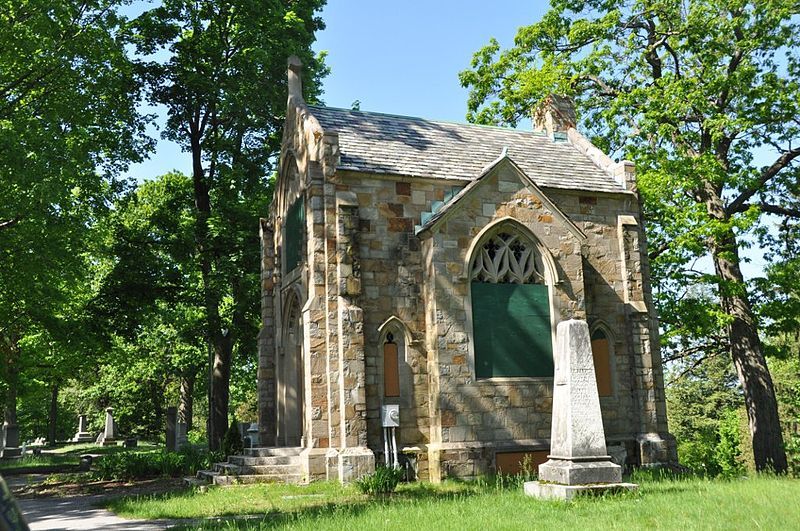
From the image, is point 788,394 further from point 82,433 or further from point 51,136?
point 82,433

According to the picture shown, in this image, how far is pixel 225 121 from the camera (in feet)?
83.7

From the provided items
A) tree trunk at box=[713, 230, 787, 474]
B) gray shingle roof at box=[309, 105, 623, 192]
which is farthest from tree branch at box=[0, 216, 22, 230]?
tree trunk at box=[713, 230, 787, 474]

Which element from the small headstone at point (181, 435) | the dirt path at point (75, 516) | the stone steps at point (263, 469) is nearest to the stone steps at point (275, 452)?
the stone steps at point (263, 469)

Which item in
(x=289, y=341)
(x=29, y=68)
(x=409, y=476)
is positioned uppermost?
(x=29, y=68)

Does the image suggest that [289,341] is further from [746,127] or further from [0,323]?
[746,127]

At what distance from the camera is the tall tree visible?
77.0 feet

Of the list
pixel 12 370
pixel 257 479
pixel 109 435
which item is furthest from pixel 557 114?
pixel 109 435

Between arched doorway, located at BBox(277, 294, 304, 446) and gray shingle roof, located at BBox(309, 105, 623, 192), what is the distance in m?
4.42

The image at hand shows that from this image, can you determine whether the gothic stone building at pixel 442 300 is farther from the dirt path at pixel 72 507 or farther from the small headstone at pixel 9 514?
the small headstone at pixel 9 514

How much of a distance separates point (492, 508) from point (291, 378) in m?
10.5

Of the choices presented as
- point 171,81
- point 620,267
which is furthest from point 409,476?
point 171,81

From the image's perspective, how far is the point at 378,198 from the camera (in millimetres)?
17031

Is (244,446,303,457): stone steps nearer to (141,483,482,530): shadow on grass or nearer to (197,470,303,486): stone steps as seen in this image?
(197,470,303,486): stone steps

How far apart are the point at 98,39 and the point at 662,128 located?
53.5 ft
